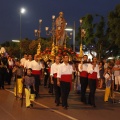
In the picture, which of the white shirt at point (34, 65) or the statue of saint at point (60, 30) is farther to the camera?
the statue of saint at point (60, 30)

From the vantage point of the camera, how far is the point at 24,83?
1422 centimetres

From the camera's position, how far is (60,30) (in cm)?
2844

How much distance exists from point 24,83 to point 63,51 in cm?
719

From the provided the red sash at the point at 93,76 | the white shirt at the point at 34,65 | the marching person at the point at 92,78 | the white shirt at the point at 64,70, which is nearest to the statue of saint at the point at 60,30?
the white shirt at the point at 34,65

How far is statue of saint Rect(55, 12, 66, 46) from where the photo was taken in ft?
92.9

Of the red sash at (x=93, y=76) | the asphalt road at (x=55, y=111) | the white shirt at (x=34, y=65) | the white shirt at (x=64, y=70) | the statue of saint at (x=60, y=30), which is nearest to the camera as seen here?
the asphalt road at (x=55, y=111)

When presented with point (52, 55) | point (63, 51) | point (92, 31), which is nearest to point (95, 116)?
point (63, 51)

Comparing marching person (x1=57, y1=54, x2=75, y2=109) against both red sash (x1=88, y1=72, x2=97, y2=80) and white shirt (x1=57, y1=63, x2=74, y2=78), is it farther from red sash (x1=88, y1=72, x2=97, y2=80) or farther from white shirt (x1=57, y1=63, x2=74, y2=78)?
red sash (x1=88, y1=72, x2=97, y2=80)

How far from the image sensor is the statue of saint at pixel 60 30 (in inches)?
1115

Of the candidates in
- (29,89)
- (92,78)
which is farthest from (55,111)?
(92,78)

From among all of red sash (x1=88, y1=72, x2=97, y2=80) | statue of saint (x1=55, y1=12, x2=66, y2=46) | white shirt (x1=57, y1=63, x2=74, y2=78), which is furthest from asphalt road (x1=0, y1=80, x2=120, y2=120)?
statue of saint (x1=55, y1=12, x2=66, y2=46)

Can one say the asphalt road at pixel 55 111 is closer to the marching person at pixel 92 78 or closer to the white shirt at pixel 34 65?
the marching person at pixel 92 78

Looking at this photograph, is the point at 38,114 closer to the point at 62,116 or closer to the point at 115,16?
the point at 62,116

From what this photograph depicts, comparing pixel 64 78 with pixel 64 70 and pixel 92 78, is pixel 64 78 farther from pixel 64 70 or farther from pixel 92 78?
pixel 92 78
